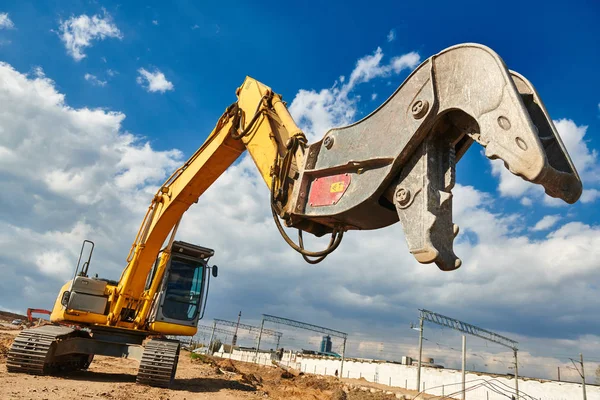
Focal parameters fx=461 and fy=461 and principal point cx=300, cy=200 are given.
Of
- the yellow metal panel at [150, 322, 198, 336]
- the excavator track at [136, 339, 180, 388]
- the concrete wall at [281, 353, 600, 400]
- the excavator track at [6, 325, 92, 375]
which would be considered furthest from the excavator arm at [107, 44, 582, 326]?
the concrete wall at [281, 353, 600, 400]

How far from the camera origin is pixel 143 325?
366 inches

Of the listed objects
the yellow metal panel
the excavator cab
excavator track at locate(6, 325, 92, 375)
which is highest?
the excavator cab

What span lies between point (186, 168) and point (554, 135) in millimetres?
7098

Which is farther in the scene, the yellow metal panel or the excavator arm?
the yellow metal panel

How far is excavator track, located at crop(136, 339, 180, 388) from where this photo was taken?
8.40 m

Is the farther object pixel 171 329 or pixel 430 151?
pixel 171 329

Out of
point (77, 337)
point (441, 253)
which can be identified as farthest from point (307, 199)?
point (77, 337)

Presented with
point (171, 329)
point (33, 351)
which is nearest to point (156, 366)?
point (171, 329)

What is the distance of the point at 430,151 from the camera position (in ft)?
11.9

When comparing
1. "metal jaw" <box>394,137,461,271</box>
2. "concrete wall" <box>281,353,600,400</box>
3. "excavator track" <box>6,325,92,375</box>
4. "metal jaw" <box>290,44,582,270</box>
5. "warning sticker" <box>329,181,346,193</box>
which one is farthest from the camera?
"concrete wall" <box>281,353,600,400</box>

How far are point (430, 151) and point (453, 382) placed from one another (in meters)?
29.7

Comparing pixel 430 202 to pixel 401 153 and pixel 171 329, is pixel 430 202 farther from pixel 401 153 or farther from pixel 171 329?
pixel 171 329

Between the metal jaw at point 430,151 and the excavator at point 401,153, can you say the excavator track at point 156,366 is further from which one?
the metal jaw at point 430,151

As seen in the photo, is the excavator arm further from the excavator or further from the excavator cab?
the excavator cab
